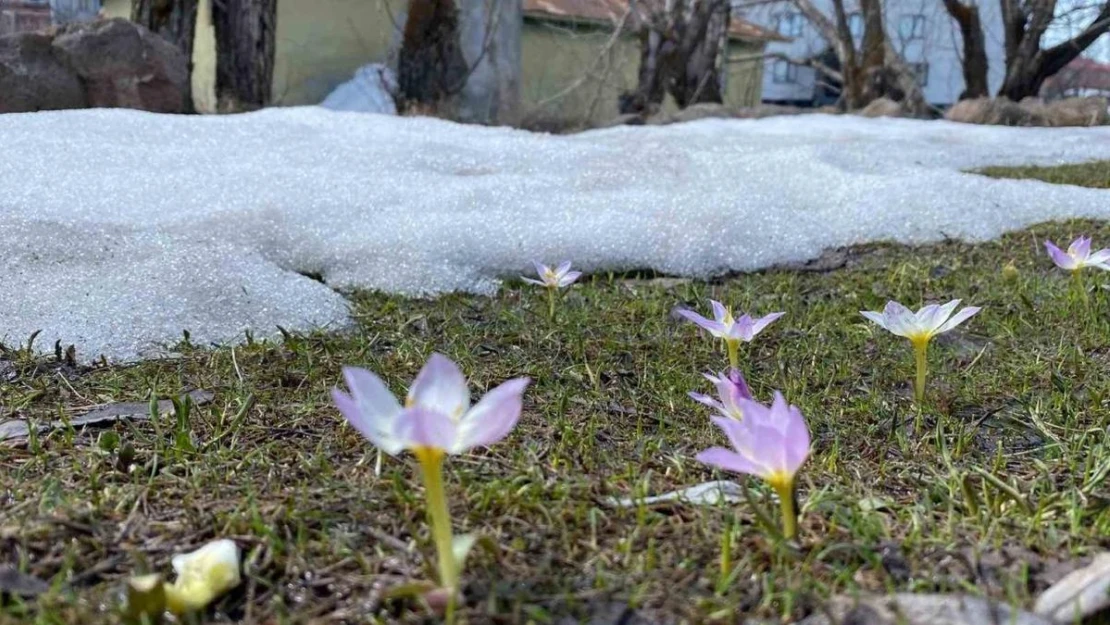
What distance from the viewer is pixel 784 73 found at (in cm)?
2634

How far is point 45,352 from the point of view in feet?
5.48

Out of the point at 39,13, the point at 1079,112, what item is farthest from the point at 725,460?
the point at 39,13

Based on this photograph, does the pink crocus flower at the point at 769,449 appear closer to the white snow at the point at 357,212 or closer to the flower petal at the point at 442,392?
the flower petal at the point at 442,392

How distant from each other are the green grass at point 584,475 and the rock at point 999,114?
6.61 meters

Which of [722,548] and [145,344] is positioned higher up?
[722,548]

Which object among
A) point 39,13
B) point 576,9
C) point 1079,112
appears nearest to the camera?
point 1079,112

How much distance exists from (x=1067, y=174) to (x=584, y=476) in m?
4.23

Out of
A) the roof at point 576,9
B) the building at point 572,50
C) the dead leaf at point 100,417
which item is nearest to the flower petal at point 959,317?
the dead leaf at point 100,417

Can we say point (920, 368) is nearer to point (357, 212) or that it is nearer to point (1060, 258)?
point (1060, 258)

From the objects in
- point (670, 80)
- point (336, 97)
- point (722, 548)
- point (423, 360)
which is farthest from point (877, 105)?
point (722, 548)

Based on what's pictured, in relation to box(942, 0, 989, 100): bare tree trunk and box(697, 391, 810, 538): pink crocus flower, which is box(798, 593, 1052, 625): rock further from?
box(942, 0, 989, 100): bare tree trunk

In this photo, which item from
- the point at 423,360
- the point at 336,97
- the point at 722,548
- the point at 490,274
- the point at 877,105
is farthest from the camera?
the point at 336,97

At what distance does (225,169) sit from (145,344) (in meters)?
Answer: 1.54

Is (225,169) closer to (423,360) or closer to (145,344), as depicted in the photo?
(145,344)
